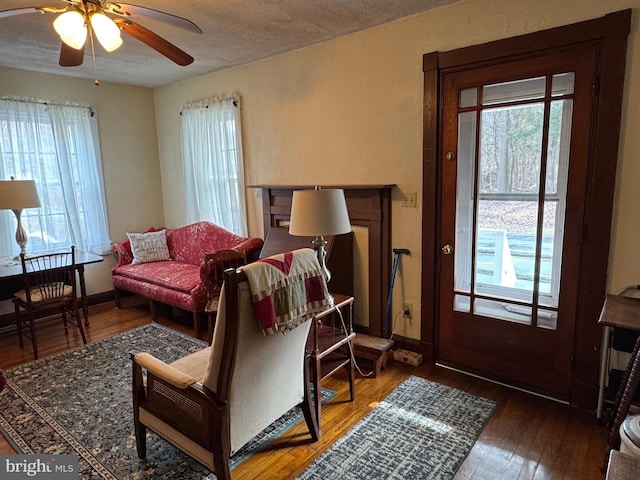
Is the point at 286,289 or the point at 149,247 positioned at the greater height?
the point at 286,289

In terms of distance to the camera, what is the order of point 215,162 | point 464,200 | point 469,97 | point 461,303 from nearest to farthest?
point 469,97 → point 464,200 → point 461,303 → point 215,162

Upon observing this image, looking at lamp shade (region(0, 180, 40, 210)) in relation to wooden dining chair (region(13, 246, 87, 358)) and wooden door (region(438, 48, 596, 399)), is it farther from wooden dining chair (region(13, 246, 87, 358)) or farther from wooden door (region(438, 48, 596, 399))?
wooden door (region(438, 48, 596, 399))

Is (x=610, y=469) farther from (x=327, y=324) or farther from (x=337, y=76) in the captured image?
(x=337, y=76)

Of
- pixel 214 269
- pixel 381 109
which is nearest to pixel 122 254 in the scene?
pixel 214 269

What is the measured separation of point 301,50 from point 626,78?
2428mm

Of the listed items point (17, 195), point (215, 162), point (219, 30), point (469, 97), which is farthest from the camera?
point (215, 162)

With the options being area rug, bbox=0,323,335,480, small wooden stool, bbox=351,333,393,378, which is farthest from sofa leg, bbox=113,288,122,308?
small wooden stool, bbox=351,333,393,378

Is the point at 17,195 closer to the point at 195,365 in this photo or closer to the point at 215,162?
the point at 215,162

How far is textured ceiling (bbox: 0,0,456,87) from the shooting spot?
2.65 m

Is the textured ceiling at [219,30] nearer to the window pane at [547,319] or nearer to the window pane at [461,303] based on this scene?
the window pane at [461,303]

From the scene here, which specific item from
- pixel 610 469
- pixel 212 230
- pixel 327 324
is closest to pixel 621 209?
pixel 610 469

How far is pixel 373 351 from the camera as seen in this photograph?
302 cm

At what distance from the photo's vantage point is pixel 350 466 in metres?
2.07

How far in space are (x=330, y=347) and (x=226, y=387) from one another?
904mm
